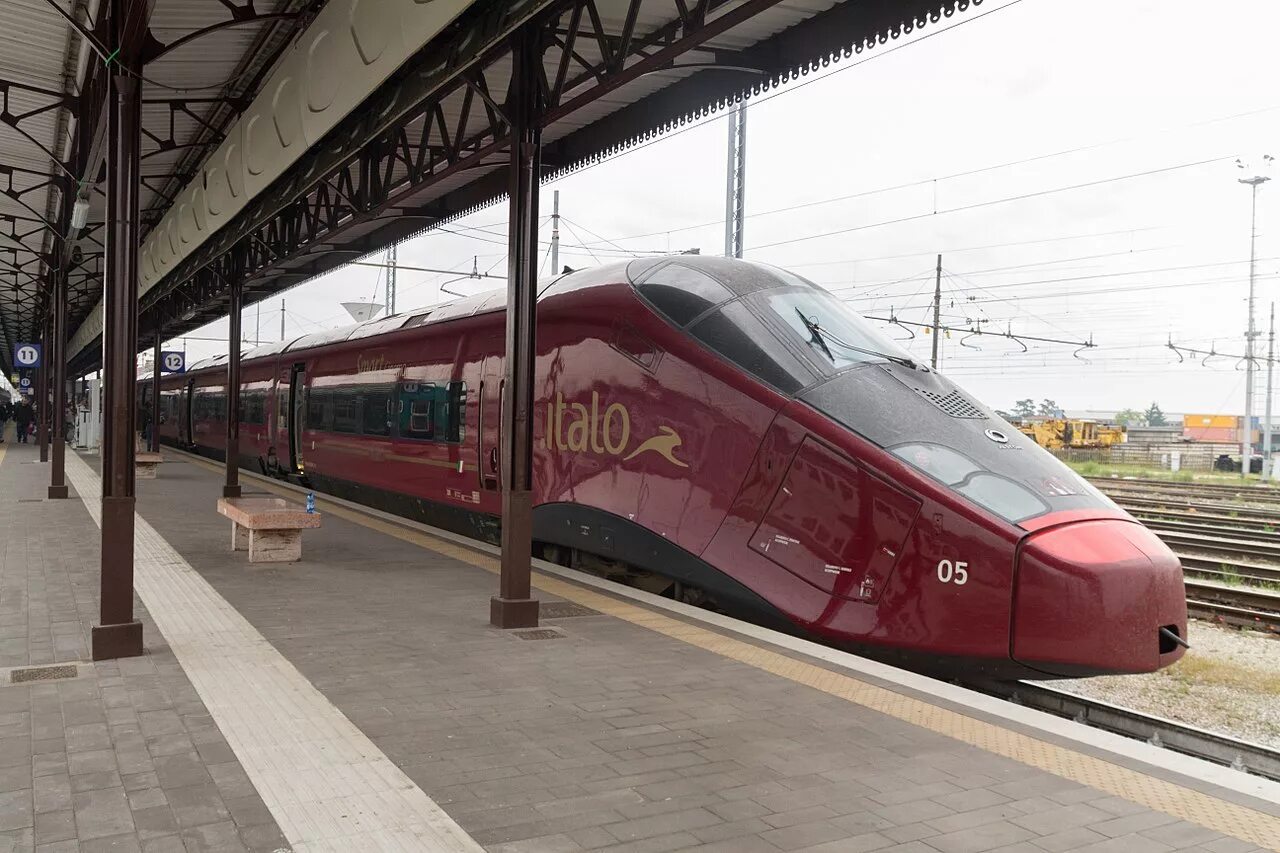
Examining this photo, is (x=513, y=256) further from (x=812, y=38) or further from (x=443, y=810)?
(x=443, y=810)

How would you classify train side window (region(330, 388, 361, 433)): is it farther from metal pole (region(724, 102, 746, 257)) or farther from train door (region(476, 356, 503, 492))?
metal pole (region(724, 102, 746, 257))

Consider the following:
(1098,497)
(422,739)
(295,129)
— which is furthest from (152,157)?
(1098,497)

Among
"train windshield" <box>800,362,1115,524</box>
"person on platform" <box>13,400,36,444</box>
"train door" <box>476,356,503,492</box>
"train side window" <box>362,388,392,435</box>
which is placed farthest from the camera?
"person on platform" <box>13,400,36,444</box>

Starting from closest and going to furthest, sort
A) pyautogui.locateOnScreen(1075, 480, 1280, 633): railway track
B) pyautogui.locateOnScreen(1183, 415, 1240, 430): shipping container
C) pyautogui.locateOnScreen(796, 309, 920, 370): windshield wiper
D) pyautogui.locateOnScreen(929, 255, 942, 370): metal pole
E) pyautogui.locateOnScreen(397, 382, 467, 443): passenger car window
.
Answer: pyautogui.locateOnScreen(796, 309, 920, 370): windshield wiper
pyautogui.locateOnScreen(1075, 480, 1280, 633): railway track
pyautogui.locateOnScreen(397, 382, 467, 443): passenger car window
pyautogui.locateOnScreen(929, 255, 942, 370): metal pole
pyautogui.locateOnScreen(1183, 415, 1240, 430): shipping container

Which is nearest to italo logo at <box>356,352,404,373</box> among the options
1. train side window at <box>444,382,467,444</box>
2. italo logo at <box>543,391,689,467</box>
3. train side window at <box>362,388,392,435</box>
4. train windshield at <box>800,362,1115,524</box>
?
train side window at <box>362,388,392,435</box>

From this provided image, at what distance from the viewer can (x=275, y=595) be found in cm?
752

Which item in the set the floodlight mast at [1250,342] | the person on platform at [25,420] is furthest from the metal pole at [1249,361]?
the person on platform at [25,420]

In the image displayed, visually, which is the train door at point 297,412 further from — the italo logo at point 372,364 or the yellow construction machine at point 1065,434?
the yellow construction machine at point 1065,434

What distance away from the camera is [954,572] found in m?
5.37

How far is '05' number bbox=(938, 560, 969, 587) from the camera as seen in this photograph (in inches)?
A: 210

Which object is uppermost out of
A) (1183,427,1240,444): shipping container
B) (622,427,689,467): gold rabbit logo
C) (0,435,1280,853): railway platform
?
(622,427,689,467): gold rabbit logo

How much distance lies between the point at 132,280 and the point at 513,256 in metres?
2.32

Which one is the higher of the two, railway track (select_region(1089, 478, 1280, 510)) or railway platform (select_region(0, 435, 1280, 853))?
railway platform (select_region(0, 435, 1280, 853))

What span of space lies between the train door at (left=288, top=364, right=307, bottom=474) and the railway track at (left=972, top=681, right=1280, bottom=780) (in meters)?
12.8
